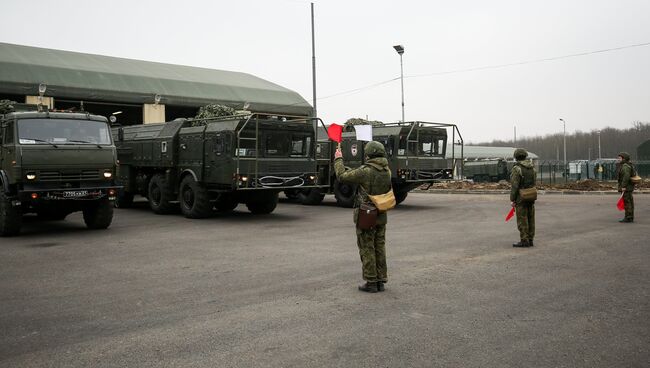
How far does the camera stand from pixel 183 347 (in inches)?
187

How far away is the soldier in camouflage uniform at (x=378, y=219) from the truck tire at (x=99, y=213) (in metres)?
7.79

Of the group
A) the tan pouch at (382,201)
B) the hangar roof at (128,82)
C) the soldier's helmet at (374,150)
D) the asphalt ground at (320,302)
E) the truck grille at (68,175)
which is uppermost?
the hangar roof at (128,82)

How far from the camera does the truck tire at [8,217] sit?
1166cm

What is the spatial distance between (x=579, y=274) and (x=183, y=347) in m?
5.40

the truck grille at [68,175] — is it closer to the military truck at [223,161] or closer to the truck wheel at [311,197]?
the military truck at [223,161]

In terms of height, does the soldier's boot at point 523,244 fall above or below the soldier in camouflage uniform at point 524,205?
below

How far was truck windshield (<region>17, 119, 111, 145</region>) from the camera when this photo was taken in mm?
11875

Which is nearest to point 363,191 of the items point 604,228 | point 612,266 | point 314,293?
point 314,293

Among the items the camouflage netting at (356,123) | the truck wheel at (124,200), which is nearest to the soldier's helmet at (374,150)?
the camouflage netting at (356,123)

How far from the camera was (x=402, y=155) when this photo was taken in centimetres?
1845

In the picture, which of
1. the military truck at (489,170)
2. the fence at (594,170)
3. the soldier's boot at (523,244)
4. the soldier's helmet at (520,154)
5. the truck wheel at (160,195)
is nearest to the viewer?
the soldier's boot at (523,244)

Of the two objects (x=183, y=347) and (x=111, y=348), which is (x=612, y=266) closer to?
(x=183, y=347)

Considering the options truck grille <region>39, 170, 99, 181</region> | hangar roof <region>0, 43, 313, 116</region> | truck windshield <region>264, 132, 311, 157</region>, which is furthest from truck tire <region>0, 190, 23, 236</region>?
hangar roof <region>0, 43, 313, 116</region>

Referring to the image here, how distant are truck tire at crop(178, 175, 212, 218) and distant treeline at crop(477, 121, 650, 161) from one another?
89503 mm
